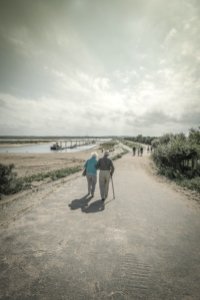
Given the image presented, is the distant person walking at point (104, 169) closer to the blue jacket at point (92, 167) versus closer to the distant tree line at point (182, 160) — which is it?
the blue jacket at point (92, 167)

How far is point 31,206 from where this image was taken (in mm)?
6707

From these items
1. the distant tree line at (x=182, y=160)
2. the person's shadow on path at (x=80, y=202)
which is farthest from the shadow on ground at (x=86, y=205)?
the distant tree line at (x=182, y=160)

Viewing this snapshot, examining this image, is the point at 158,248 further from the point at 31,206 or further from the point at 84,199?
the point at 31,206

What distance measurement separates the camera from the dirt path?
2.90 meters

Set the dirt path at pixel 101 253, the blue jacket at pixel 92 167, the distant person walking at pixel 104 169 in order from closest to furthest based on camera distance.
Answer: the dirt path at pixel 101 253, the distant person walking at pixel 104 169, the blue jacket at pixel 92 167

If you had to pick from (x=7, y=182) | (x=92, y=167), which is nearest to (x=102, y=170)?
(x=92, y=167)

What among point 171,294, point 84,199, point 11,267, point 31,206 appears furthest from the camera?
point 84,199

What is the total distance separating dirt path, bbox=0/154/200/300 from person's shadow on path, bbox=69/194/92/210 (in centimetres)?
11

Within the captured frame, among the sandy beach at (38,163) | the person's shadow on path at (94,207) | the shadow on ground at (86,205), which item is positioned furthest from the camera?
the sandy beach at (38,163)

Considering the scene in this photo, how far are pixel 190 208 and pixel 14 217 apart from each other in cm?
667

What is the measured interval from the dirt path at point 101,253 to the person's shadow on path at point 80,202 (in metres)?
0.11

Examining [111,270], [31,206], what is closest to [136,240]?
[111,270]

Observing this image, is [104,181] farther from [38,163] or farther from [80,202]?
[38,163]

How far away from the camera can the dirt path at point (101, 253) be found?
2903mm
